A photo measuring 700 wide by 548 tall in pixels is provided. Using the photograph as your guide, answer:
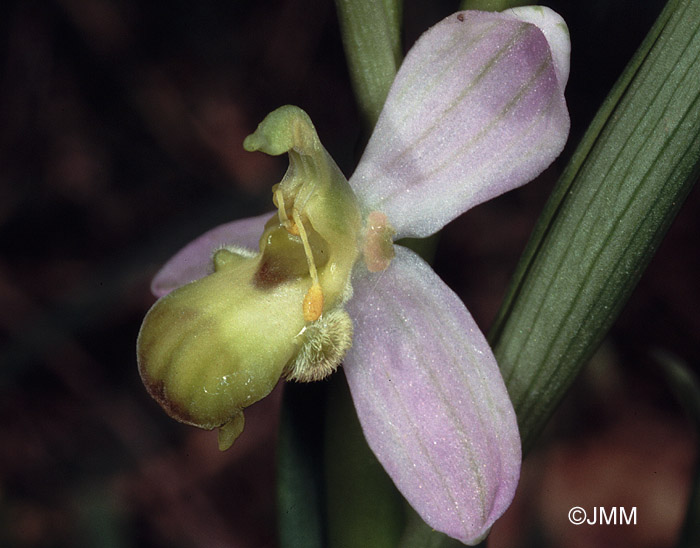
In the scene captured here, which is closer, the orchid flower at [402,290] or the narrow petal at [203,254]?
the orchid flower at [402,290]

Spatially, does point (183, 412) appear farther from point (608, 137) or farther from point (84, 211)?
point (84, 211)

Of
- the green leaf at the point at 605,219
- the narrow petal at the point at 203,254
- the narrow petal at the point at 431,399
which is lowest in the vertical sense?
the narrow petal at the point at 203,254

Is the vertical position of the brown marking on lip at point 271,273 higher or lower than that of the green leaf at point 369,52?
lower

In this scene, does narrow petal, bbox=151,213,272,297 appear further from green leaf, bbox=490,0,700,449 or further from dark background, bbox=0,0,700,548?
dark background, bbox=0,0,700,548

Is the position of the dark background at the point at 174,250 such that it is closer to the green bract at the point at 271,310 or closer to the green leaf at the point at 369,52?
the green bract at the point at 271,310

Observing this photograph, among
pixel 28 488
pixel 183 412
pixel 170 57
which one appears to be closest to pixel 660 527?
pixel 28 488

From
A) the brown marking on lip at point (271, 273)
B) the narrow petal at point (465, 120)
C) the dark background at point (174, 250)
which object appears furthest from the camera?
the dark background at point (174, 250)

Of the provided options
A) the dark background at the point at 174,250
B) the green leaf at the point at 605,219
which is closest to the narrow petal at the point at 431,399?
the green leaf at the point at 605,219
